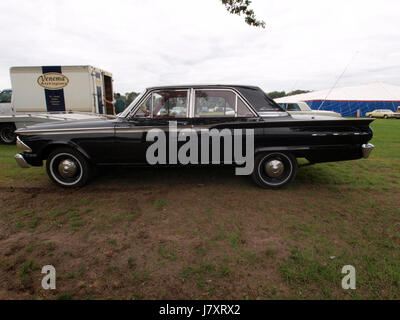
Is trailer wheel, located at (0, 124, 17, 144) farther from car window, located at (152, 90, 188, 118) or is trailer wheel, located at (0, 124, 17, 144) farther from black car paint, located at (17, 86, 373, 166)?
car window, located at (152, 90, 188, 118)

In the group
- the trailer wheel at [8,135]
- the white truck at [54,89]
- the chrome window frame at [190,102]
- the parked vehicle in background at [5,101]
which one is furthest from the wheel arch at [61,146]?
the parked vehicle in background at [5,101]

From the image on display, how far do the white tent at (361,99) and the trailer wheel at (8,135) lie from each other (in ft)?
107

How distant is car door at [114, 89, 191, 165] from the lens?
343 centimetres

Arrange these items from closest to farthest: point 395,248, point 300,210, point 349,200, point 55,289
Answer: point 55,289 < point 395,248 < point 300,210 < point 349,200

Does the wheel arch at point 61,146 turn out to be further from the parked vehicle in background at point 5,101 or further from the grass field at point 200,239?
the parked vehicle in background at point 5,101

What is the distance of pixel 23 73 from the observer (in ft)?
28.2

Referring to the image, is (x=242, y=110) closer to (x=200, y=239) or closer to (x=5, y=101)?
(x=200, y=239)

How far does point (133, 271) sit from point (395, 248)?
2.43m

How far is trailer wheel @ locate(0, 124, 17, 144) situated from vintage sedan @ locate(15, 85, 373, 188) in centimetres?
498

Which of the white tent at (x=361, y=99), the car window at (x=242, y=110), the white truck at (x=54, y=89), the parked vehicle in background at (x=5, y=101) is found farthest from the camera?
the white tent at (x=361, y=99)

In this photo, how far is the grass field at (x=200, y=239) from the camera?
5.81ft
